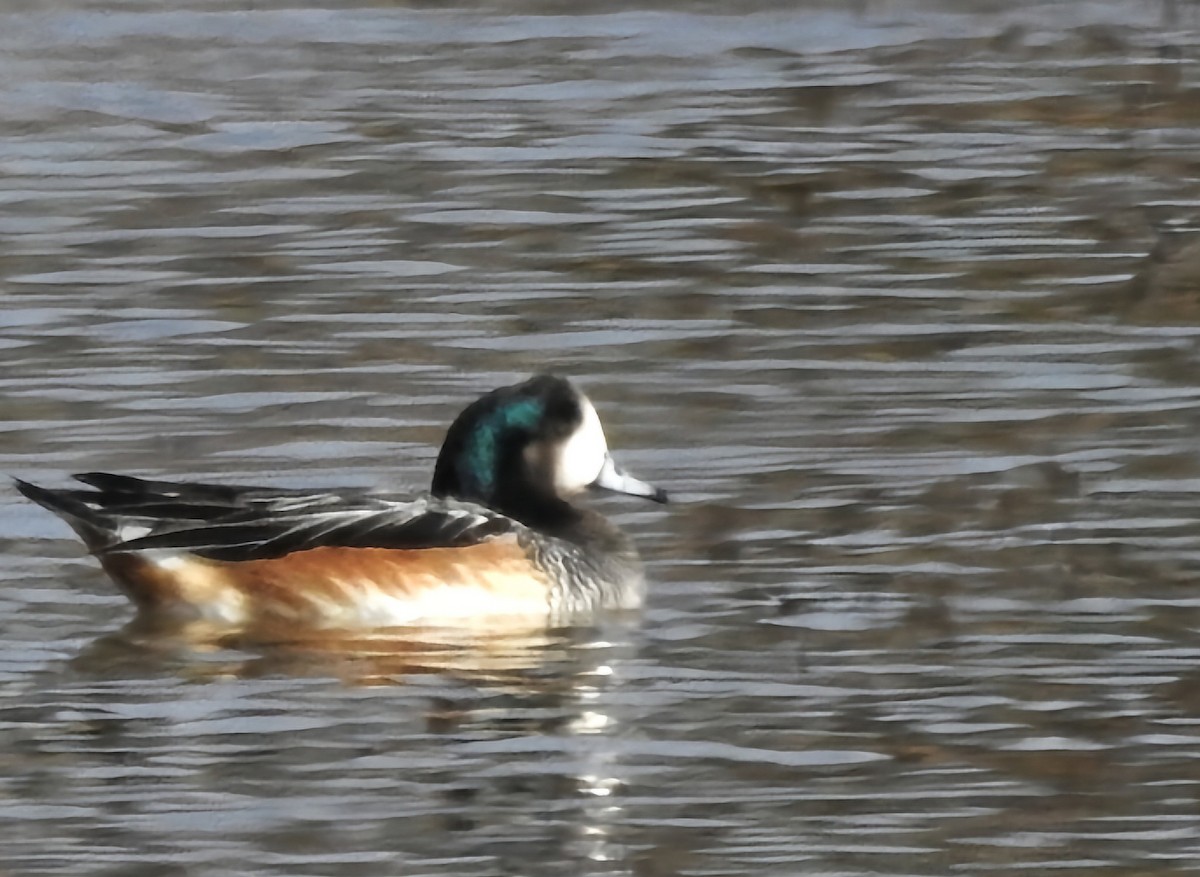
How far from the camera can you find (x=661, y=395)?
12.4 metres

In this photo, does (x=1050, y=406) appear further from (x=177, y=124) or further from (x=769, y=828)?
(x=177, y=124)

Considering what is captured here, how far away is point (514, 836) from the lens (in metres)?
8.10

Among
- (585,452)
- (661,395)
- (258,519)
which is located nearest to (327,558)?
(258,519)

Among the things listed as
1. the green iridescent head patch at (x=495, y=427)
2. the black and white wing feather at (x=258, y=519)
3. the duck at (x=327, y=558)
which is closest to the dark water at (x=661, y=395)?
the duck at (x=327, y=558)

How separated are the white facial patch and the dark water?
0.38 m

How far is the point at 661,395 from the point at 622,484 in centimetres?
157

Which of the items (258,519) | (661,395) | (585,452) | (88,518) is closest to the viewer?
(88,518)

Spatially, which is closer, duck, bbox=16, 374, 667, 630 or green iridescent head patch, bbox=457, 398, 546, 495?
duck, bbox=16, 374, 667, 630

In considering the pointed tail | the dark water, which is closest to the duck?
the pointed tail

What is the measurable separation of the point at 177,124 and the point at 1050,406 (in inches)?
236

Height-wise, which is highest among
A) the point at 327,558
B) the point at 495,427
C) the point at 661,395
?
the point at 495,427

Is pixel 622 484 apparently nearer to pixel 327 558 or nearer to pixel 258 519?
pixel 327 558

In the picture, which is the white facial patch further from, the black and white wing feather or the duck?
the black and white wing feather

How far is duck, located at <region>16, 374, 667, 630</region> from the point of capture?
33.9ft
